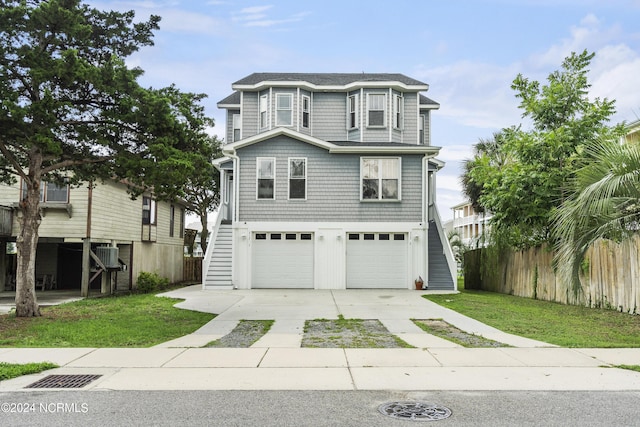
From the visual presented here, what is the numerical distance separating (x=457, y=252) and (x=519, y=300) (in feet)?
54.0

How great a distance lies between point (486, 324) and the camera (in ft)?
36.1

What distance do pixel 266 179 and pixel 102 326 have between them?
10305mm

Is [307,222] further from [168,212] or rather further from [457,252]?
[457,252]

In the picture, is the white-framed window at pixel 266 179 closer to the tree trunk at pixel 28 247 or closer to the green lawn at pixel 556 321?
the green lawn at pixel 556 321

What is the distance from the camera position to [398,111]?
873 inches

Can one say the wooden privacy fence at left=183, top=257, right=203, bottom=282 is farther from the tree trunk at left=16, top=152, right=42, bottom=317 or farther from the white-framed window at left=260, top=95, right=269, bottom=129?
the tree trunk at left=16, top=152, right=42, bottom=317

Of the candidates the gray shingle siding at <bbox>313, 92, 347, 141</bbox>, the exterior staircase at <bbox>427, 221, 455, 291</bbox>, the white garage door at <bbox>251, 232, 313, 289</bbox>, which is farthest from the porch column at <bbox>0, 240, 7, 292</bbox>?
the exterior staircase at <bbox>427, 221, 455, 291</bbox>

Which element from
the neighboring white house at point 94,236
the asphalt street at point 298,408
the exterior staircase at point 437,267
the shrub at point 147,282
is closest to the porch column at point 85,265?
the neighboring white house at point 94,236

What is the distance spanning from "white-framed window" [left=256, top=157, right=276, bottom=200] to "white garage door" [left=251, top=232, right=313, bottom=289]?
61.0 inches

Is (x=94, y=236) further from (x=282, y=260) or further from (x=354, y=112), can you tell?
(x=354, y=112)

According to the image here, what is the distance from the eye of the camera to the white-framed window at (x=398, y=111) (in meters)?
21.9

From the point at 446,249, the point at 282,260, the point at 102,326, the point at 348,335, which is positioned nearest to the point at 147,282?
the point at 282,260

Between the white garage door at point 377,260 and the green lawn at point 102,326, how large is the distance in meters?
7.79

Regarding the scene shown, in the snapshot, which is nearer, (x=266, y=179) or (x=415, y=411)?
(x=415, y=411)
